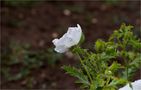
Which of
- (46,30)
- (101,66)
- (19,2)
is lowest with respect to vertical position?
(101,66)

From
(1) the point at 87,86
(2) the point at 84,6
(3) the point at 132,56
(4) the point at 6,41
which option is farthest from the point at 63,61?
(1) the point at 87,86

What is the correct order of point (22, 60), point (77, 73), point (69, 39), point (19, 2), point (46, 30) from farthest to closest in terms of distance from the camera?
point (19, 2)
point (46, 30)
point (22, 60)
point (77, 73)
point (69, 39)

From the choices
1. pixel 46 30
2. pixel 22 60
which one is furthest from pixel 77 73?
pixel 46 30

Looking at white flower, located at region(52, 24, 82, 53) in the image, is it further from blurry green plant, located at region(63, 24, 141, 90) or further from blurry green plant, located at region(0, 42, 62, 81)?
blurry green plant, located at region(0, 42, 62, 81)

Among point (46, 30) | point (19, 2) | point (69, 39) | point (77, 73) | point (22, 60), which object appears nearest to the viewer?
point (69, 39)

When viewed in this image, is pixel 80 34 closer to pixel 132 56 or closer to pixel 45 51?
pixel 132 56

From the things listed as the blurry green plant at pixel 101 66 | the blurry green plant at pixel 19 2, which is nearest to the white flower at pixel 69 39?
the blurry green plant at pixel 101 66

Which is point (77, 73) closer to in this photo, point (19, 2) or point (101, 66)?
point (101, 66)

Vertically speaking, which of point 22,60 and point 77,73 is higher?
point 22,60
